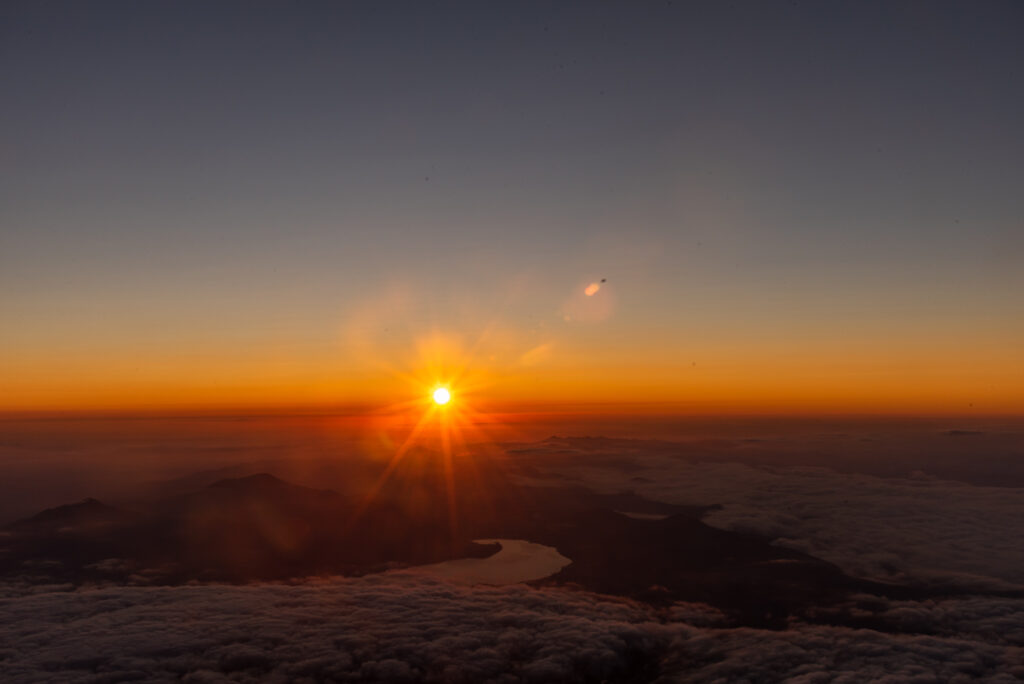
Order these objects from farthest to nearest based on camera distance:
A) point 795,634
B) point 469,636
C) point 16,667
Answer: point 795,634, point 469,636, point 16,667

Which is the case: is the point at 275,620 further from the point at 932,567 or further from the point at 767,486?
the point at 767,486

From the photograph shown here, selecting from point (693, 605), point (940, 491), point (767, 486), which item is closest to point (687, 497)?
point (767, 486)

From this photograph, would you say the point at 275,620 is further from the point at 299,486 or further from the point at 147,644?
the point at 299,486

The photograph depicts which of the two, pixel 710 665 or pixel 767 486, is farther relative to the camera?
pixel 767 486

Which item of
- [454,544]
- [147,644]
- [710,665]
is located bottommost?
[454,544]

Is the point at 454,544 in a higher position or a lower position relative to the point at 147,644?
lower

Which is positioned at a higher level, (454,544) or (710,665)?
(710,665)

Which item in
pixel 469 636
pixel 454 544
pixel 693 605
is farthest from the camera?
pixel 454 544

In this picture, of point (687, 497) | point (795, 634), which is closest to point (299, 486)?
point (687, 497)

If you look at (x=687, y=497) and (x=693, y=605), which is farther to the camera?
(x=687, y=497)
